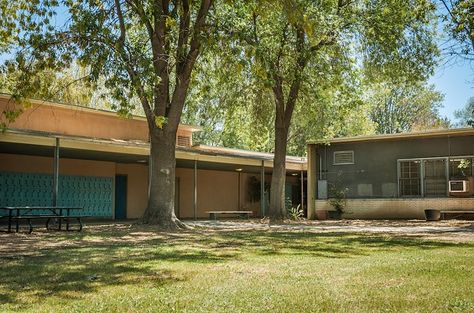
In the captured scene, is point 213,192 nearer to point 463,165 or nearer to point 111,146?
point 111,146

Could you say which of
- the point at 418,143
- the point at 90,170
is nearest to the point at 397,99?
the point at 418,143

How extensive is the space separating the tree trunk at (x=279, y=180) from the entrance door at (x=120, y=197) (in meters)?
6.80

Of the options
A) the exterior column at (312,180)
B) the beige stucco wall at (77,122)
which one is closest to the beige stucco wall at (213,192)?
the beige stucco wall at (77,122)

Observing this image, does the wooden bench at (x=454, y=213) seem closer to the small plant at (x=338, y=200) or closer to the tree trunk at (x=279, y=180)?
the small plant at (x=338, y=200)

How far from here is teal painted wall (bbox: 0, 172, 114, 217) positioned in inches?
796

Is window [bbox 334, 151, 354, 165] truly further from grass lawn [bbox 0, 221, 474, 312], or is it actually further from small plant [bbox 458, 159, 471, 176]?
grass lawn [bbox 0, 221, 474, 312]

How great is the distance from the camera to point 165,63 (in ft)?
52.1

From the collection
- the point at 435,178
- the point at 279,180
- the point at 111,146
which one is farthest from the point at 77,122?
the point at 435,178

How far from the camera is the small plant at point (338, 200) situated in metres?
25.5

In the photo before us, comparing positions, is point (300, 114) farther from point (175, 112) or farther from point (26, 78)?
point (26, 78)

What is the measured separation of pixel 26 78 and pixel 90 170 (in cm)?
1051

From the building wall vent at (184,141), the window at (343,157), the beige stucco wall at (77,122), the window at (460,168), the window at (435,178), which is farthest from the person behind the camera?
the building wall vent at (184,141)

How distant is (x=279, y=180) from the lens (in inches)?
874

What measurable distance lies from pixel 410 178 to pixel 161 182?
1282 cm
